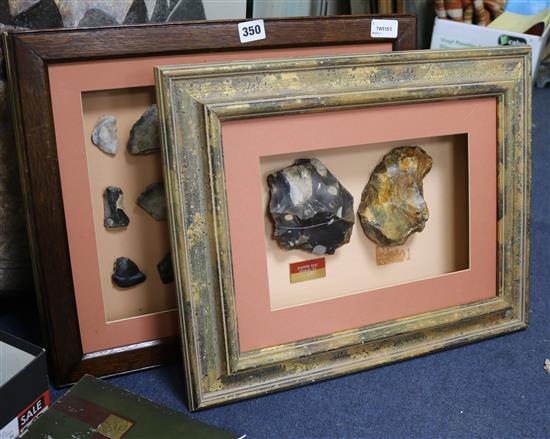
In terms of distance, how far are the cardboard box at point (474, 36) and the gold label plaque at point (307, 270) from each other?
0.92 m

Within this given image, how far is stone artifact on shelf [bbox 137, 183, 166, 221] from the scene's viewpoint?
990 mm

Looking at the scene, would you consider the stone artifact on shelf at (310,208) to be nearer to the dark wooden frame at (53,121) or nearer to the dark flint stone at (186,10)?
the dark wooden frame at (53,121)

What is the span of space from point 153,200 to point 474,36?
1101mm

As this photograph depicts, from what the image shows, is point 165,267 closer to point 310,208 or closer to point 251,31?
point 310,208

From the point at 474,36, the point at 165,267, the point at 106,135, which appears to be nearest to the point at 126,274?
the point at 165,267

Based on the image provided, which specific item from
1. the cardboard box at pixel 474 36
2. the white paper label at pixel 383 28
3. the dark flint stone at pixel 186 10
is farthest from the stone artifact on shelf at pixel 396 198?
the cardboard box at pixel 474 36

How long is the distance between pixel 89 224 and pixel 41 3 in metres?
0.36

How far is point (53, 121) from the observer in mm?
895

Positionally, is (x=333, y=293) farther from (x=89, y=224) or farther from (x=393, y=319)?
(x=89, y=224)

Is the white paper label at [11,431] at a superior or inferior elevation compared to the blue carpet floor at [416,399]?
superior

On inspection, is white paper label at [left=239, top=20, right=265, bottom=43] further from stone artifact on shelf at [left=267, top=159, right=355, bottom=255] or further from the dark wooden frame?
stone artifact on shelf at [left=267, top=159, right=355, bottom=255]

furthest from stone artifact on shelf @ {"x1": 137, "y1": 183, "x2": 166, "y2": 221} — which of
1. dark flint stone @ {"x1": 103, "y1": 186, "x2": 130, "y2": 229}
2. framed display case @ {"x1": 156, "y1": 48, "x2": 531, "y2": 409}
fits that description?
framed display case @ {"x1": 156, "y1": 48, "x2": 531, "y2": 409}

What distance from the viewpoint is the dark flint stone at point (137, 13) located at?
3.60 feet

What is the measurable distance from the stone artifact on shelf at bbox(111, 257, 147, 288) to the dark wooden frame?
0.24ft
